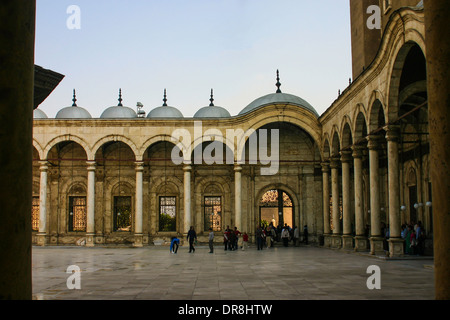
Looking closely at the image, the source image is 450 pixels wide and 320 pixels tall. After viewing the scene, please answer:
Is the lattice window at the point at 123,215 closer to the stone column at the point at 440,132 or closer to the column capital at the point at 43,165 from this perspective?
the column capital at the point at 43,165

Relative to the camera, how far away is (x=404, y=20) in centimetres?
1380

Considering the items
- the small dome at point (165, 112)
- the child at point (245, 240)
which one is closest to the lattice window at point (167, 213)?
the child at point (245, 240)

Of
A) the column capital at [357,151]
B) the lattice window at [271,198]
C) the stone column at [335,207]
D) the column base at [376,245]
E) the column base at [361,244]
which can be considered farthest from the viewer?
the lattice window at [271,198]

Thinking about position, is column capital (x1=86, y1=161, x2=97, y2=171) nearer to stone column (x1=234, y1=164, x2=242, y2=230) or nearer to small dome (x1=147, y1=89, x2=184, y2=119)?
small dome (x1=147, y1=89, x2=184, y2=119)

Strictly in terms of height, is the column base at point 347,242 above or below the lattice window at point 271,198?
below

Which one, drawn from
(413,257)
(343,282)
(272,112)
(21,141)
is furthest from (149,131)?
(21,141)

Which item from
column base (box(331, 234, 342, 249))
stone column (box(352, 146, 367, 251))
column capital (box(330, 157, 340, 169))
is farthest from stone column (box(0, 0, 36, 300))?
column capital (box(330, 157, 340, 169))

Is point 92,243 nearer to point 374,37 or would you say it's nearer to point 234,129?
point 234,129

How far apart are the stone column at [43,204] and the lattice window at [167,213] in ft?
19.8

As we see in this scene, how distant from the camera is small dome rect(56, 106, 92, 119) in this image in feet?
96.5

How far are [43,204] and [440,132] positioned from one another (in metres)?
24.6

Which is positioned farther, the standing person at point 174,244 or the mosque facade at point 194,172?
the mosque facade at point 194,172

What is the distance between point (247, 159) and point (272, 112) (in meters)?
3.67

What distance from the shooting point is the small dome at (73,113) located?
29423mm
